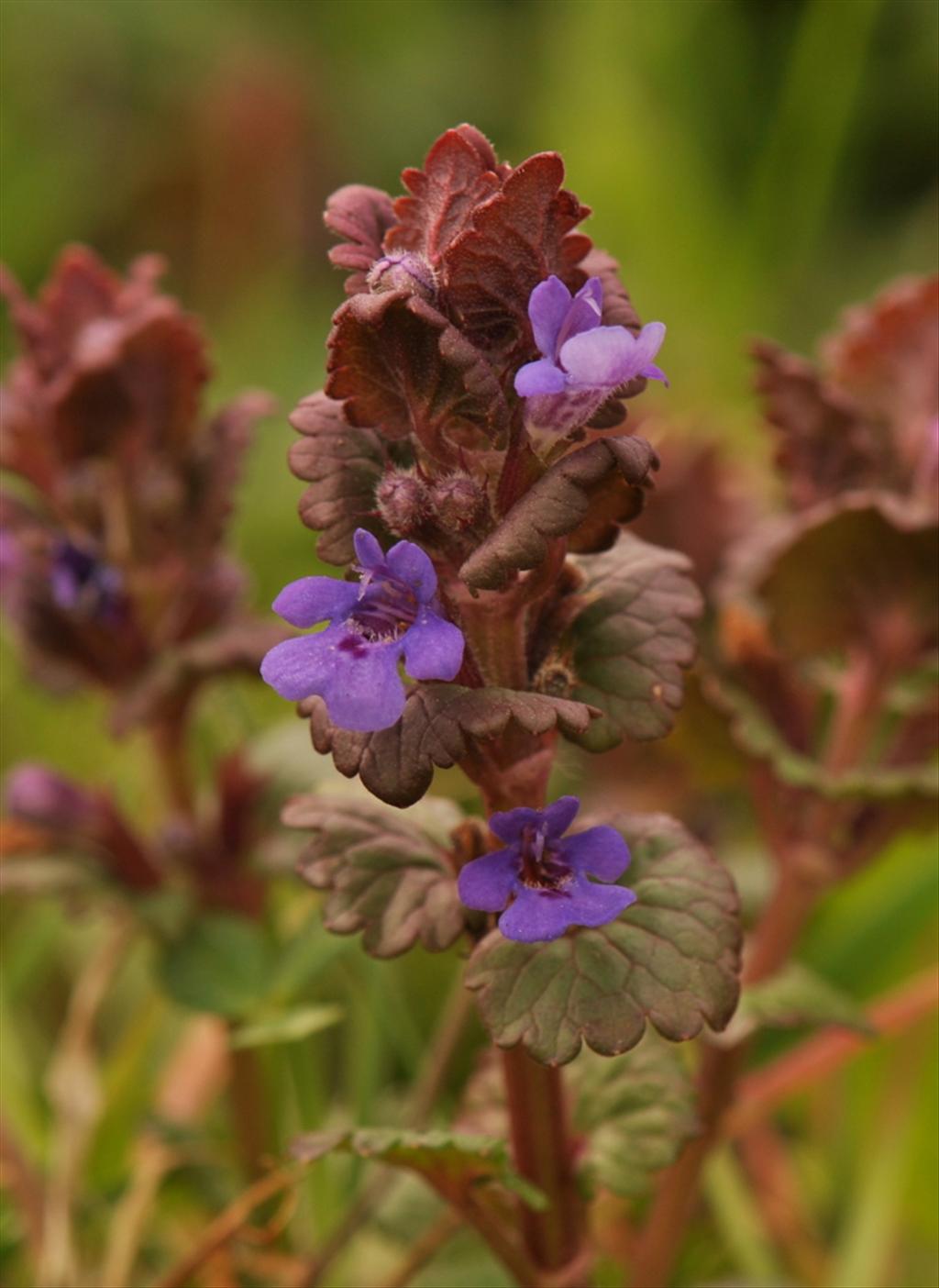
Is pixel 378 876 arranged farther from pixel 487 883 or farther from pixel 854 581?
pixel 854 581

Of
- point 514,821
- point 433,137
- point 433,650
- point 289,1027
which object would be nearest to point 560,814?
point 514,821

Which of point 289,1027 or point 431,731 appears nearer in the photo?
point 431,731

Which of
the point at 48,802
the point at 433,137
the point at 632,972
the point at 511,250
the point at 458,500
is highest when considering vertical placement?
the point at 433,137

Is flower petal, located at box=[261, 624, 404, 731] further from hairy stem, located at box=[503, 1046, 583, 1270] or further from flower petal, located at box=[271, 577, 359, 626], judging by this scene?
hairy stem, located at box=[503, 1046, 583, 1270]

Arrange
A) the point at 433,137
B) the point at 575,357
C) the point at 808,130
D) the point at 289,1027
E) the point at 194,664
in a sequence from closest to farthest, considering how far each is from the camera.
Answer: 1. the point at 575,357
2. the point at 289,1027
3. the point at 194,664
4. the point at 808,130
5. the point at 433,137

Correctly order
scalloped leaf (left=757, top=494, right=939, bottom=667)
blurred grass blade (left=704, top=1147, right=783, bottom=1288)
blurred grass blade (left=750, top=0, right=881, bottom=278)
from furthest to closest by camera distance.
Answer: blurred grass blade (left=750, top=0, right=881, bottom=278), blurred grass blade (left=704, top=1147, right=783, bottom=1288), scalloped leaf (left=757, top=494, right=939, bottom=667)

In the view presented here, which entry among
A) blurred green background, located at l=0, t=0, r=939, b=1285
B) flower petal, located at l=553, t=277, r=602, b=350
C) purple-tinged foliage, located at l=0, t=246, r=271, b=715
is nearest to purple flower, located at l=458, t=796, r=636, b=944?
flower petal, located at l=553, t=277, r=602, b=350

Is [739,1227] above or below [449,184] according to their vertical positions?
below

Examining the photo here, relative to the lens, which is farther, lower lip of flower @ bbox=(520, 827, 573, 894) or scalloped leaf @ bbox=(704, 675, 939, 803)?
scalloped leaf @ bbox=(704, 675, 939, 803)
